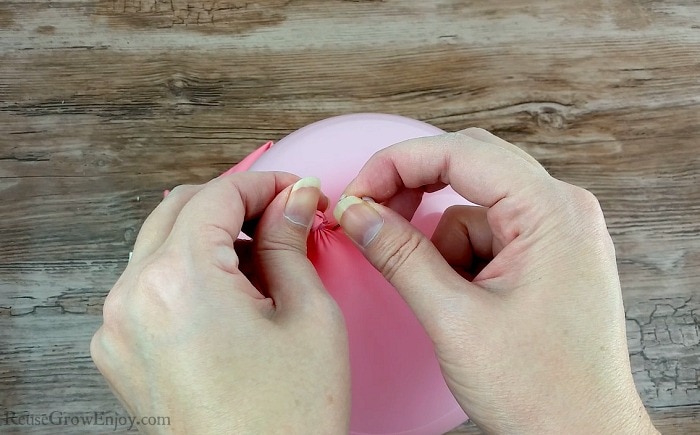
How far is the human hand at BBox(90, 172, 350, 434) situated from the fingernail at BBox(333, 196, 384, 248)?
0.22 ft

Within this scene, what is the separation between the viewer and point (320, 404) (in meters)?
0.46

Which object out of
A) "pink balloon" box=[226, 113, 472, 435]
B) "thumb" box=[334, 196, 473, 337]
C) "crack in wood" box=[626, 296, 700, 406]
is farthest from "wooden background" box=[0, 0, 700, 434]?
"thumb" box=[334, 196, 473, 337]

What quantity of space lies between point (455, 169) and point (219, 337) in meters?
0.26

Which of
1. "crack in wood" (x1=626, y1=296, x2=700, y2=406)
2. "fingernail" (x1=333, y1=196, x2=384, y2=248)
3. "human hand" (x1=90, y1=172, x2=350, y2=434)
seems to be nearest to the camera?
"human hand" (x1=90, y1=172, x2=350, y2=434)

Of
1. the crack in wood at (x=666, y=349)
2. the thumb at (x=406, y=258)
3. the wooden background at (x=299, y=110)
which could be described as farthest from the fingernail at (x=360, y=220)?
the crack in wood at (x=666, y=349)

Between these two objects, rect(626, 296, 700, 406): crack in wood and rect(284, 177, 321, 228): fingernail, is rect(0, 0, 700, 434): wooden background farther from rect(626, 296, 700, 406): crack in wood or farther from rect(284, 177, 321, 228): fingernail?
rect(284, 177, 321, 228): fingernail

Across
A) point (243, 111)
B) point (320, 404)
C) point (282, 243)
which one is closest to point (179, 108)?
point (243, 111)

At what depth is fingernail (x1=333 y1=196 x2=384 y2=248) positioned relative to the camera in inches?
22.0

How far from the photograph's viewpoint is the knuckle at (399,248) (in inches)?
21.2

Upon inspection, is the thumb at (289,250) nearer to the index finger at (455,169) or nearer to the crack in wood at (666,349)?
the index finger at (455,169)

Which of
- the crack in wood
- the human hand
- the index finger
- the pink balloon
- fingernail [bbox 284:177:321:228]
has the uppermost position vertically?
the index finger

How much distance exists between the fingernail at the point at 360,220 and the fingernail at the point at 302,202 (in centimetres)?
3

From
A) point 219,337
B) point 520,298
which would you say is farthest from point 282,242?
point 520,298

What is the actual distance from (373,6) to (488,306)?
77 cm
